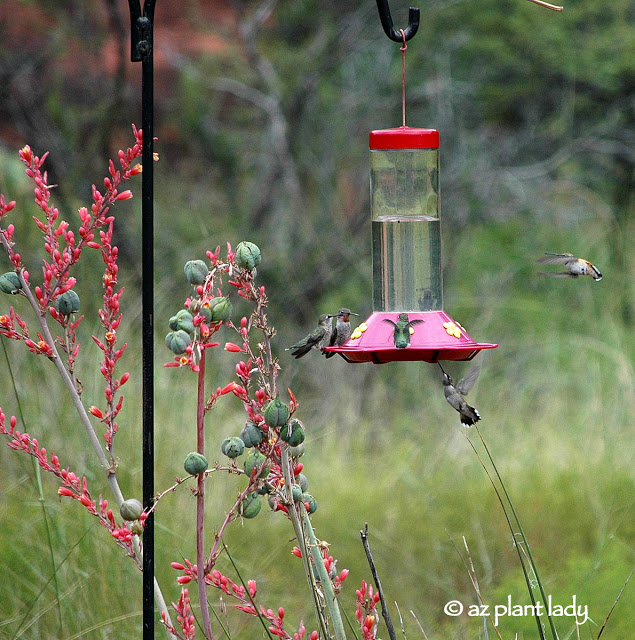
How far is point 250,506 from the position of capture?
5.75 ft

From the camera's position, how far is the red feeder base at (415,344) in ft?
7.11

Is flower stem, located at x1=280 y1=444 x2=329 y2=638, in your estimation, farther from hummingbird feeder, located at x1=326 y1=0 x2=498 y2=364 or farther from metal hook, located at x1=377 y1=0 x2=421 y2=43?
metal hook, located at x1=377 y1=0 x2=421 y2=43

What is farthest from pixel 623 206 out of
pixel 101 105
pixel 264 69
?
pixel 101 105

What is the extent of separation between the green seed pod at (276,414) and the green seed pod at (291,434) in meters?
0.03

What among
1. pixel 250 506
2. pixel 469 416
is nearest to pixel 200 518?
pixel 250 506

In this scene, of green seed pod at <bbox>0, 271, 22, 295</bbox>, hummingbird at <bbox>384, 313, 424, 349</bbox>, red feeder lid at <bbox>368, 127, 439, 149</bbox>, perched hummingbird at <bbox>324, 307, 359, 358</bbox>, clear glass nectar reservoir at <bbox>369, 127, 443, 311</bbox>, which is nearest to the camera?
green seed pod at <bbox>0, 271, 22, 295</bbox>

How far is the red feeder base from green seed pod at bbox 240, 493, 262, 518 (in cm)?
51

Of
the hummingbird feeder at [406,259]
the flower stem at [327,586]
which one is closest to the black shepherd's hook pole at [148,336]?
the flower stem at [327,586]

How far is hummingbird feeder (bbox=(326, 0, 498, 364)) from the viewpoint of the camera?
2.20 metres

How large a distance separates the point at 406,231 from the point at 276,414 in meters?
1.26

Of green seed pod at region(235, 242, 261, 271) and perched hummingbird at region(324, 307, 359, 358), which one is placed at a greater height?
green seed pod at region(235, 242, 261, 271)

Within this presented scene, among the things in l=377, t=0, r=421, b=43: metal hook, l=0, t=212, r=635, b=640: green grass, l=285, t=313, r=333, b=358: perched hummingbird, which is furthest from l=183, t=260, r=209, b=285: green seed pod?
l=0, t=212, r=635, b=640: green grass

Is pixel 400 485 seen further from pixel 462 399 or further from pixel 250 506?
pixel 250 506

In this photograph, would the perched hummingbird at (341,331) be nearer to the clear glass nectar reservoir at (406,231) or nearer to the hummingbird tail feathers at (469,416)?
the clear glass nectar reservoir at (406,231)
